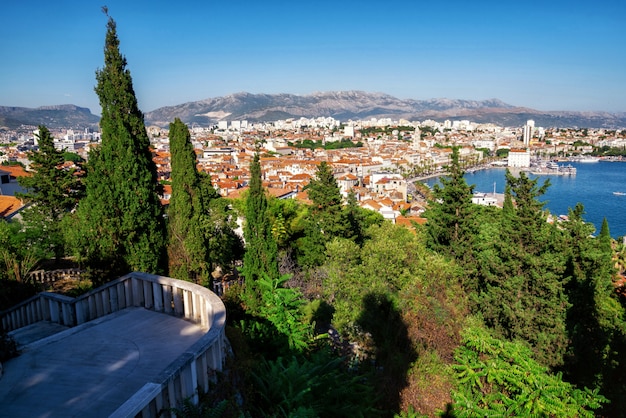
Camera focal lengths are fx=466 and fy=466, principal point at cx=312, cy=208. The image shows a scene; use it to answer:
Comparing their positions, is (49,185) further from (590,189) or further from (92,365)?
(590,189)

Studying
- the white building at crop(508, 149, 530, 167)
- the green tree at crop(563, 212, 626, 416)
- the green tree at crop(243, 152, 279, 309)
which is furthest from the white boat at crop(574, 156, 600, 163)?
the green tree at crop(243, 152, 279, 309)

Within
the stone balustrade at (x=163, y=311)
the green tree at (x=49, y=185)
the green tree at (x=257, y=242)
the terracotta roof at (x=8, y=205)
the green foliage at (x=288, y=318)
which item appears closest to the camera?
the stone balustrade at (x=163, y=311)

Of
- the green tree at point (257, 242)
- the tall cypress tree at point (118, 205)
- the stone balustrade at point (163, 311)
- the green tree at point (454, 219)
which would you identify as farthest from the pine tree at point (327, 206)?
the stone balustrade at point (163, 311)

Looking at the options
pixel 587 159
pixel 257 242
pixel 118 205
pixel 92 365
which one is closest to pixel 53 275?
pixel 118 205

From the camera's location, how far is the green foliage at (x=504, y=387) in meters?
5.90

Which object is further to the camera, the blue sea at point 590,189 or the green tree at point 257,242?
the blue sea at point 590,189

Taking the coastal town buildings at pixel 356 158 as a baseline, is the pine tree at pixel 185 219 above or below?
above

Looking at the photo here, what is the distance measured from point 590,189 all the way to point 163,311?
260 feet

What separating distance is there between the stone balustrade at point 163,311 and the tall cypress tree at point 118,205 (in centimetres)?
147

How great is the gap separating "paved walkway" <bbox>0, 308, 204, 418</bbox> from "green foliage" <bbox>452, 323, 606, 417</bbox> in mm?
4054

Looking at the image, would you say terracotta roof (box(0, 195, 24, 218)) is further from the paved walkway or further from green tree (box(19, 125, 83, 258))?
the paved walkway

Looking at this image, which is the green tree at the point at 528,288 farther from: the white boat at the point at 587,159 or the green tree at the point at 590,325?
the white boat at the point at 587,159

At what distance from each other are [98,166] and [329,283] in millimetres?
5568

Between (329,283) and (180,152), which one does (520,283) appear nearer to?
(329,283)
